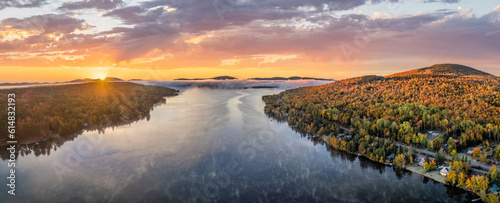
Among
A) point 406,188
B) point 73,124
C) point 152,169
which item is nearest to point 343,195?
point 406,188

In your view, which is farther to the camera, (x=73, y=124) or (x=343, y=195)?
(x=73, y=124)

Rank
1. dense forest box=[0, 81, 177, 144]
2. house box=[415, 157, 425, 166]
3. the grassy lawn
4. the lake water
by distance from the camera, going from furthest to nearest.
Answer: dense forest box=[0, 81, 177, 144] → house box=[415, 157, 425, 166] → the grassy lawn → the lake water

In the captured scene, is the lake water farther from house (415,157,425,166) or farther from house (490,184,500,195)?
house (415,157,425,166)

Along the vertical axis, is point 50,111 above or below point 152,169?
above

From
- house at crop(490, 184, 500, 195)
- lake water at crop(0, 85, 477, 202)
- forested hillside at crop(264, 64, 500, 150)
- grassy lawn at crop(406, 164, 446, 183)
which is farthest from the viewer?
forested hillside at crop(264, 64, 500, 150)

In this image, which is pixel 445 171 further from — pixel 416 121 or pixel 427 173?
pixel 416 121

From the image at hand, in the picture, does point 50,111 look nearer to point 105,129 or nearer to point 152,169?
point 105,129

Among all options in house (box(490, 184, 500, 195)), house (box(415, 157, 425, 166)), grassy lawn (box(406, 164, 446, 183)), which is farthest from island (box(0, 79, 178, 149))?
house (box(490, 184, 500, 195))

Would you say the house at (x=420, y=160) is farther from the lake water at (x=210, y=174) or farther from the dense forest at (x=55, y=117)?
the dense forest at (x=55, y=117)

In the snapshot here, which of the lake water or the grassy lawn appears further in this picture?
the grassy lawn
